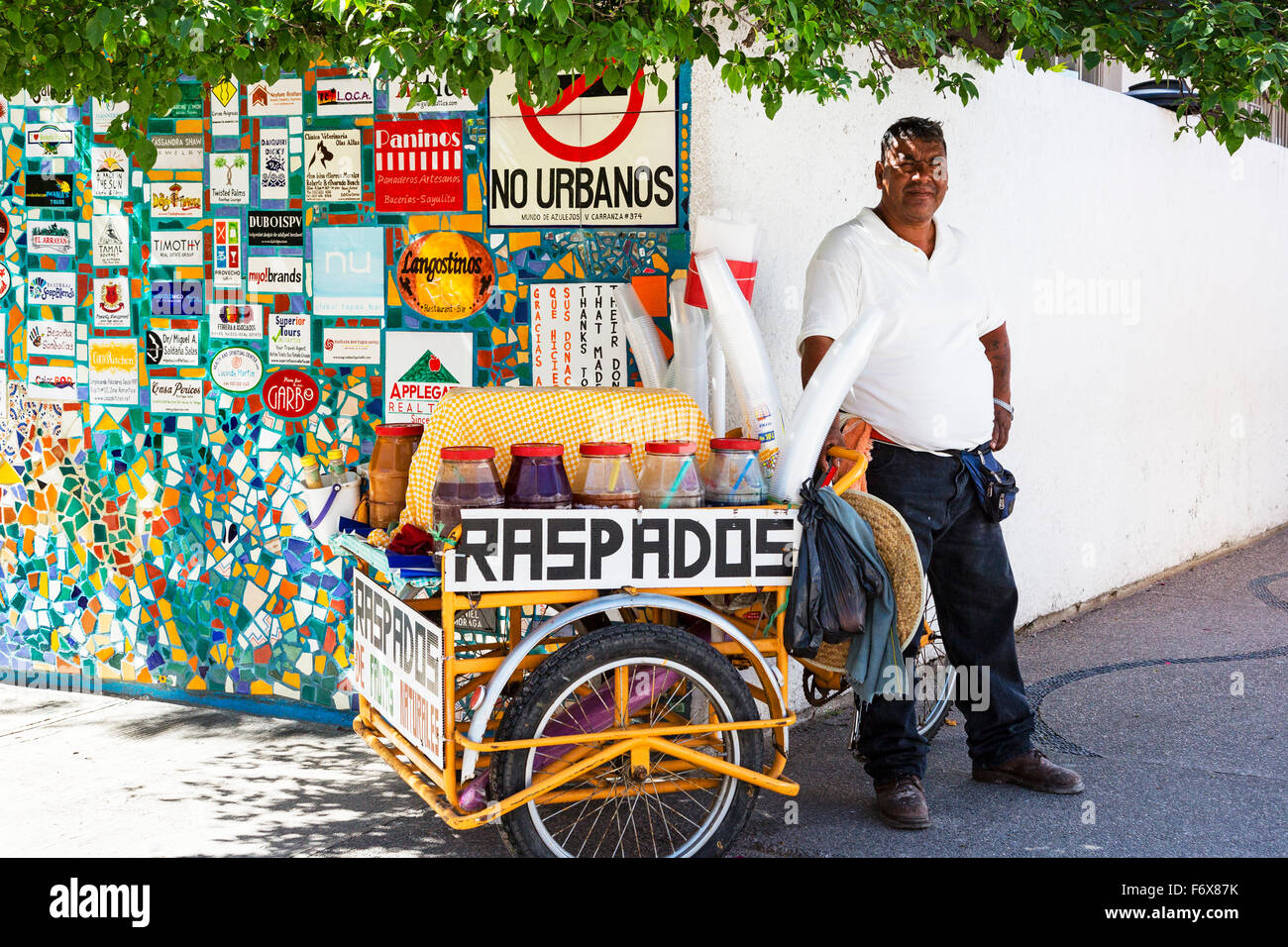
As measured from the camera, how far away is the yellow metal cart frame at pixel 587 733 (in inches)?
138

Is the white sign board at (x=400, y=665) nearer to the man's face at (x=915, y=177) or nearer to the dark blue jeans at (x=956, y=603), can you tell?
the dark blue jeans at (x=956, y=603)

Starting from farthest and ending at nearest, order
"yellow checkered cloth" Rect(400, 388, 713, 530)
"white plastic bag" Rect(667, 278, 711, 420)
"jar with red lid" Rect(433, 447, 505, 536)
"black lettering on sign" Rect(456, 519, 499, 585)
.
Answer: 1. "white plastic bag" Rect(667, 278, 711, 420)
2. "yellow checkered cloth" Rect(400, 388, 713, 530)
3. "jar with red lid" Rect(433, 447, 505, 536)
4. "black lettering on sign" Rect(456, 519, 499, 585)

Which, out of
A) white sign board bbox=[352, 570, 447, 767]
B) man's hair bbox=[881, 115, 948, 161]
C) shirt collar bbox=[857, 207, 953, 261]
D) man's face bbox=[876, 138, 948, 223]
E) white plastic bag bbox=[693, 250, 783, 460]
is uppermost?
man's hair bbox=[881, 115, 948, 161]

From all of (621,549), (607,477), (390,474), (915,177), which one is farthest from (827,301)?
(390,474)

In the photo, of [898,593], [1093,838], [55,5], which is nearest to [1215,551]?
[1093,838]

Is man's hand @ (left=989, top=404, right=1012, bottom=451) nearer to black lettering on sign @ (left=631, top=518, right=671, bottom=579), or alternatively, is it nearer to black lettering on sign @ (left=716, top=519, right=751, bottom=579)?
black lettering on sign @ (left=716, top=519, right=751, bottom=579)

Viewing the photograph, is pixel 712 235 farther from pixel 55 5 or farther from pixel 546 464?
pixel 55 5

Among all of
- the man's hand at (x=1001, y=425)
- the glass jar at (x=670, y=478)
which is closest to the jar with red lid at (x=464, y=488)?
the glass jar at (x=670, y=478)

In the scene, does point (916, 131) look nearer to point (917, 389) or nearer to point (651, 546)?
point (917, 389)

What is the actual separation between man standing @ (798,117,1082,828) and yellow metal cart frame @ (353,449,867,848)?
0.45 meters

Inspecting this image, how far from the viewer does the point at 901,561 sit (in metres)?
3.87

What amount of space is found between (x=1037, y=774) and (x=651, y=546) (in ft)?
5.99

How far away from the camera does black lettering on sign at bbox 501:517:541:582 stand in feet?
11.6

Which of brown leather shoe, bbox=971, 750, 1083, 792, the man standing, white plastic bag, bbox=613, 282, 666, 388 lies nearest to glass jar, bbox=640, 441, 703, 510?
the man standing
